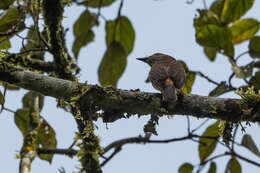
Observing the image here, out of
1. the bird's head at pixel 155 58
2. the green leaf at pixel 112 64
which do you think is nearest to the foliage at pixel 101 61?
the green leaf at pixel 112 64

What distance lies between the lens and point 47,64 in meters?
4.14

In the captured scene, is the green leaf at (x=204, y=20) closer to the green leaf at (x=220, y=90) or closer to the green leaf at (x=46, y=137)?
the green leaf at (x=220, y=90)

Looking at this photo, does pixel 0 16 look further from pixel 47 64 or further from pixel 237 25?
pixel 237 25

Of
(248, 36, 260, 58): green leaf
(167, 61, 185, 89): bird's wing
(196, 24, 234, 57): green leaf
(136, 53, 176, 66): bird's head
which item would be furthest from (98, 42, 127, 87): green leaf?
(136, 53, 176, 66): bird's head

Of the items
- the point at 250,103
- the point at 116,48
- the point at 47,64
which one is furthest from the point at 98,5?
the point at 250,103

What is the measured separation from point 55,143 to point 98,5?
174 cm

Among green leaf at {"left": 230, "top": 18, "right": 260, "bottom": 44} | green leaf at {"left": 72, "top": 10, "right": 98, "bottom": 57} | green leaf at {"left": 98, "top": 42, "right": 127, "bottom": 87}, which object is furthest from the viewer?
green leaf at {"left": 230, "top": 18, "right": 260, "bottom": 44}

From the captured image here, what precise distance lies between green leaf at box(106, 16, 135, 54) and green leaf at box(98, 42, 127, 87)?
0.82ft

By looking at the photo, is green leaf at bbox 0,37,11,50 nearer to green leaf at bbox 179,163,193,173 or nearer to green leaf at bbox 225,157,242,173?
green leaf at bbox 179,163,193,173

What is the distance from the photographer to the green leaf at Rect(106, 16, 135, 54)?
183 inches

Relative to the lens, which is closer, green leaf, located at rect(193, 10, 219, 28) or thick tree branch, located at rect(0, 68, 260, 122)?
thick tree branch, located at rect(0, 68, 260, 122)

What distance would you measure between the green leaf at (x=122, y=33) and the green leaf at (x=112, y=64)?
0.25 metres

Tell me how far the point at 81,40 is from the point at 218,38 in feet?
5.54

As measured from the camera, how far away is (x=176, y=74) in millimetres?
4527
